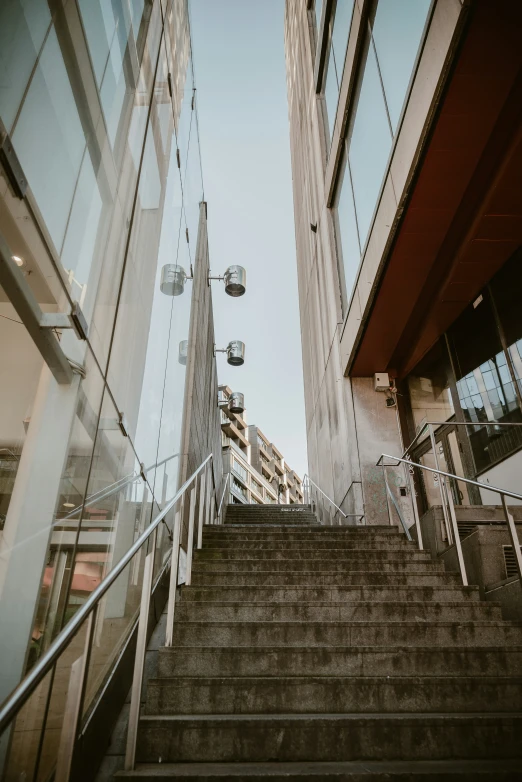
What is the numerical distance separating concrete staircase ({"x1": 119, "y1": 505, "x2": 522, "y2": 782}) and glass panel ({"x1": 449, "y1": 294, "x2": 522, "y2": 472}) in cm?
276

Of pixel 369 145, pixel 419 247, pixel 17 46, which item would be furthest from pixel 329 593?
pixel 369 145

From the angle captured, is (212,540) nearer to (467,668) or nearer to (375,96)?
(467,668)

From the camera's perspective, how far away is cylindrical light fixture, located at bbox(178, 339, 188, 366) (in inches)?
243

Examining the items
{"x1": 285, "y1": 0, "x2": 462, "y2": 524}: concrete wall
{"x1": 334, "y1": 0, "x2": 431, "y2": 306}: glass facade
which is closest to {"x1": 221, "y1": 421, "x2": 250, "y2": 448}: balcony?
{"x1": 285, "y1": 0, "x2": 462, "y2": 524}: concrete wall

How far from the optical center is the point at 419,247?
20.1ft

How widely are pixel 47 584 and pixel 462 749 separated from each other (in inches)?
84.3

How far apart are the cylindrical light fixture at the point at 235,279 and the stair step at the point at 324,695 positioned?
718cm

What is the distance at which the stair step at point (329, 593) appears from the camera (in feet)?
12.7

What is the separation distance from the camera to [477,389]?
7.23m

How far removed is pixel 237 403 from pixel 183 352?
603 cm

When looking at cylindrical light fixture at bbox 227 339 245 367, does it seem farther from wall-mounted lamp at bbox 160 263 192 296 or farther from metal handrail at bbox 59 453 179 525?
metal handrail at bbox 59 453 179 525

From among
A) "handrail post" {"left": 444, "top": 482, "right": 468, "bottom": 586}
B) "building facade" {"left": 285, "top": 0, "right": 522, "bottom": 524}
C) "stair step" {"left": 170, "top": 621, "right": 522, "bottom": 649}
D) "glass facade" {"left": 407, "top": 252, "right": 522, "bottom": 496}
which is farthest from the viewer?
"glass facade" {"left": 407, "top": 252, "right": 522, "bottom": 496}

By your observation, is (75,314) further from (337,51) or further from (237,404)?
(337,51)

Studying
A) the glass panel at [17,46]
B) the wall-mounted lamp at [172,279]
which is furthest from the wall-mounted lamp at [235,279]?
the glass panel at [17,46]
